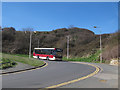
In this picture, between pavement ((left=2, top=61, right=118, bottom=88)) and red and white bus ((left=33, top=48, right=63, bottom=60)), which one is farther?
red and white bus ((left=33, top=48, right=63, bottom=60))

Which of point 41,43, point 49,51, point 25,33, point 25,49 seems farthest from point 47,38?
point 49,51

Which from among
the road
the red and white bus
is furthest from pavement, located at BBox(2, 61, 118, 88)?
the red and white bus

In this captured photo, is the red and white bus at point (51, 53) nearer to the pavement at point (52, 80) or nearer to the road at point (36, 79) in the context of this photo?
the road at point (36, 79)

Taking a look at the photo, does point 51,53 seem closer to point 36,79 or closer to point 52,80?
point 36,79

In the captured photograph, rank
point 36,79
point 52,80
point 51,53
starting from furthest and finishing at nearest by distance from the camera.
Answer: point 51,53 < point 36,79 < point 52,80

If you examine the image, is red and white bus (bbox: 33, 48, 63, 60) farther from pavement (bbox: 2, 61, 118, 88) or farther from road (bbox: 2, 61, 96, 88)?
pavement (bbox: 2, 61, 118, 88)

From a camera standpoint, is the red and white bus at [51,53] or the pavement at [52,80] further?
the red and white bus at [51,53]

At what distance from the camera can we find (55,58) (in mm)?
A: 26922

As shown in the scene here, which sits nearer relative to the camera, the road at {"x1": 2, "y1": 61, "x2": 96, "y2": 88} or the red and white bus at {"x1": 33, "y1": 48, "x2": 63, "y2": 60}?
the road at {"x1": 2, "y1": 61, "x2": 96, "y2": 88}

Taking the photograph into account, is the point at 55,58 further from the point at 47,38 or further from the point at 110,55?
the point at 47,38

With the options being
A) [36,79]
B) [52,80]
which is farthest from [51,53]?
[52,80]

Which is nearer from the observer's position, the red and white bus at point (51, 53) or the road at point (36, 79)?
the road at point (36, 79)

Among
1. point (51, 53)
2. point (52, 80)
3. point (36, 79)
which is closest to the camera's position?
point (52, 80)

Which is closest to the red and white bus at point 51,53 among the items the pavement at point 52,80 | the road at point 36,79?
the road at point 36,79
